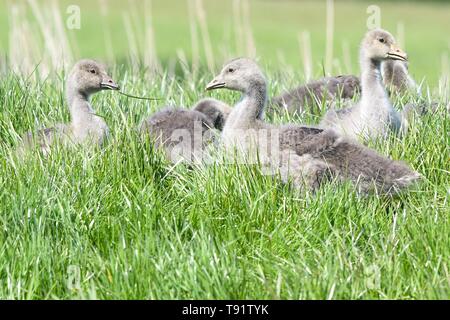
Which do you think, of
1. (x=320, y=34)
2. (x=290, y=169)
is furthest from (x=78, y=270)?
(x=320, y=34)

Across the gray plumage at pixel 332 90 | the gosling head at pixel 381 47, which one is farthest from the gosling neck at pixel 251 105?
the gosling head at pixel 381 47

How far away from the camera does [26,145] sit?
18.9ft

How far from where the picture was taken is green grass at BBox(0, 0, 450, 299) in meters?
4.33

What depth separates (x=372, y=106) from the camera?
6.61 m

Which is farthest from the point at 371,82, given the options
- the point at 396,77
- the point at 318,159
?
the point at 318,159

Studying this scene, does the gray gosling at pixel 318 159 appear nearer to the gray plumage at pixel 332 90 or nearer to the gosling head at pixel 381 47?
the gray plumage at pixel 332 90

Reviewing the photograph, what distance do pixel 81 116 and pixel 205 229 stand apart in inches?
75.7

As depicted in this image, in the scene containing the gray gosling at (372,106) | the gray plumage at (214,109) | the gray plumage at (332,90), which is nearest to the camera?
the gray gosling at (372,106)

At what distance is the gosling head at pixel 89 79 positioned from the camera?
6621mm

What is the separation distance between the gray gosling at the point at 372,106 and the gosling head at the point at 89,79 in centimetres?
161

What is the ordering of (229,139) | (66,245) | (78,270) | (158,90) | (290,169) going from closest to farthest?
(78,270) < (66,245) < (290,169) < (229,139) < (158,90)

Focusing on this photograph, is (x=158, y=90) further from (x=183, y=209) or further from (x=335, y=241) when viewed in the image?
(x=335, y=241)

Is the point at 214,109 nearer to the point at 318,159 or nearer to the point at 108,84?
the point at 108,84
